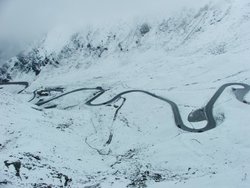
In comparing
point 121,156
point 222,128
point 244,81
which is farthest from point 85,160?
point 244,81

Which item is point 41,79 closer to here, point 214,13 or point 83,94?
point 83,94

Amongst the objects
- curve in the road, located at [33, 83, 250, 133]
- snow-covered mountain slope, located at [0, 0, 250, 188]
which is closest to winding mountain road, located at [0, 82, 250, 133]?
curve in the road, located at [33, 83, 250, 133]

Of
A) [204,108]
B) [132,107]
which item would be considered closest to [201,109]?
[204,108]

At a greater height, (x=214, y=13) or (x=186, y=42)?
(x=214, y=13)

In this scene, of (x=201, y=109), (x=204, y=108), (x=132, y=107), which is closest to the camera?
(x=201, y=109)

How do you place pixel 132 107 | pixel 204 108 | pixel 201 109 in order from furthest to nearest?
pixel 132 107
pixel 204 108
pixel 201 109

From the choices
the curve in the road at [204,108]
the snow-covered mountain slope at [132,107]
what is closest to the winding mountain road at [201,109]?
the curve in the road at [204,108]

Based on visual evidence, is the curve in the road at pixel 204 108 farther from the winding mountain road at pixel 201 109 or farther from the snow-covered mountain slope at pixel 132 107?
the snow-covered mountain slope at pixel 132 107

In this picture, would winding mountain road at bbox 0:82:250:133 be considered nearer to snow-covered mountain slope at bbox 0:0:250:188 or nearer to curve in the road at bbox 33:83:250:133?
curve in the road at bbox 33:83:250:133

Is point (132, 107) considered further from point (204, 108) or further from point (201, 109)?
point (204, 108)
